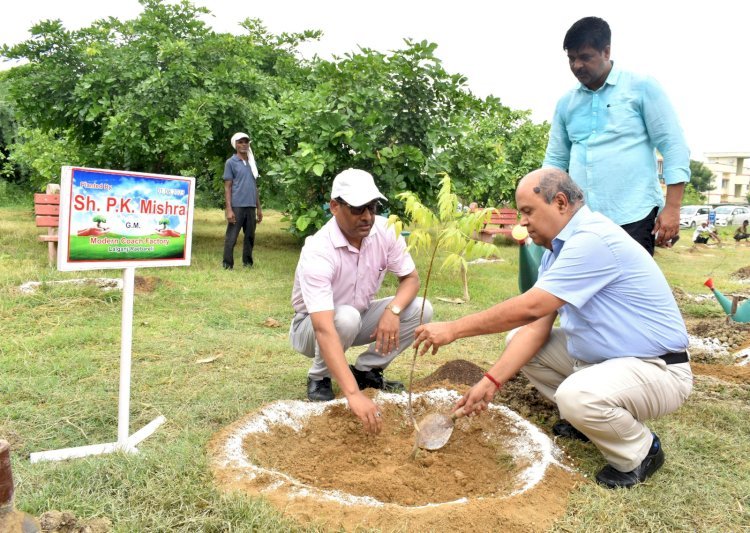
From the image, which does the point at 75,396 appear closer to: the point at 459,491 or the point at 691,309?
the point at 459,491

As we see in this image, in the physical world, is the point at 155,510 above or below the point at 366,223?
below

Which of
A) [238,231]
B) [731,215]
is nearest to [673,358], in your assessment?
[238,231]

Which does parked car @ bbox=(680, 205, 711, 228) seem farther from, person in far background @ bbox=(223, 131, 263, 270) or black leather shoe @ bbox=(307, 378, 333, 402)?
black leather shoe @ bbox=(307, 378, 333, 402)

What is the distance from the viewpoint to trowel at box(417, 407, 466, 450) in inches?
120

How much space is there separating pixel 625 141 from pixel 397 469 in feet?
7.20

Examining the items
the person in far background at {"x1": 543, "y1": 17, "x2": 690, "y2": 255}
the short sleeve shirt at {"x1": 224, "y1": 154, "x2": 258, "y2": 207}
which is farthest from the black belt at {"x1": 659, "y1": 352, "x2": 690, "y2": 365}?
the short sleeve shirt at {"x1": 224, "y1": 154, "x2": 258, "y2": 207}

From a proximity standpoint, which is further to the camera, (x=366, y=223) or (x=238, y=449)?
(x=366, y=223)

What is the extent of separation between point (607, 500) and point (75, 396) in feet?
9.76

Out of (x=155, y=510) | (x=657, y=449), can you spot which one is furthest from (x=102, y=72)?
(x=657, y=449)

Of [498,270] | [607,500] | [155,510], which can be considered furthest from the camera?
[498,270]

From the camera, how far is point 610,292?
2.63m

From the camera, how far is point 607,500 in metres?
2.49

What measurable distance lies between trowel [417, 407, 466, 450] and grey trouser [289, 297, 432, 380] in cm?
58

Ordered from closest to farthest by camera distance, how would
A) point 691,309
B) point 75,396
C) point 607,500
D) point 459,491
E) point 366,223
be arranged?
point 607,500, point 459,491, point 366,223, point 75,396, point 691,309
